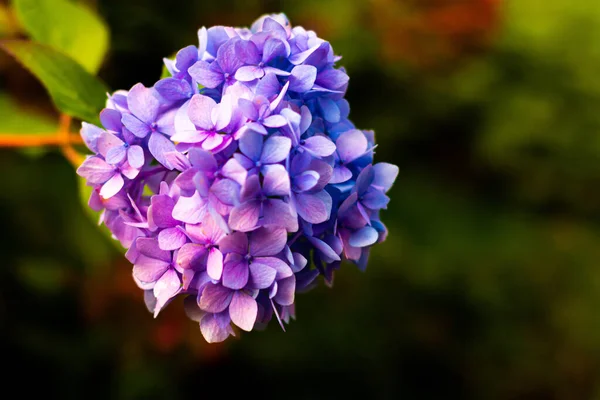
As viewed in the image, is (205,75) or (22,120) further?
(22,120)

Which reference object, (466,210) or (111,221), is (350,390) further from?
(111,221)

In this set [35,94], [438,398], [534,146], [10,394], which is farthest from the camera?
[534,146]

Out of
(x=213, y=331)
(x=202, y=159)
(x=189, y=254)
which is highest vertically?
(x=202, y=159)

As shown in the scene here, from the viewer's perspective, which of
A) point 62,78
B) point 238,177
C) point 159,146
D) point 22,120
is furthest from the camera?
point 22,120

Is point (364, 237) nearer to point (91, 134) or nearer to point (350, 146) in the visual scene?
point (350, 146)

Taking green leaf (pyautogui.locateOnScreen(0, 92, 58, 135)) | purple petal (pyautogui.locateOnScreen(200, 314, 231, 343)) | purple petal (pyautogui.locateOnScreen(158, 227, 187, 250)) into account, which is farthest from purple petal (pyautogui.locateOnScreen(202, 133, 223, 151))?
green leaf (pyautogui.locateOnScreen(0, 92, 58, 135))

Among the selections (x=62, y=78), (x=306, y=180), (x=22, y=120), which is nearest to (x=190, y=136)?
(x=306, y=180)

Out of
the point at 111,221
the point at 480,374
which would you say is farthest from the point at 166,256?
the point at 480,374

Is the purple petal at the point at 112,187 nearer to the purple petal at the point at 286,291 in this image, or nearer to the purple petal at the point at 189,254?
the purple petal at the point at 189,254
